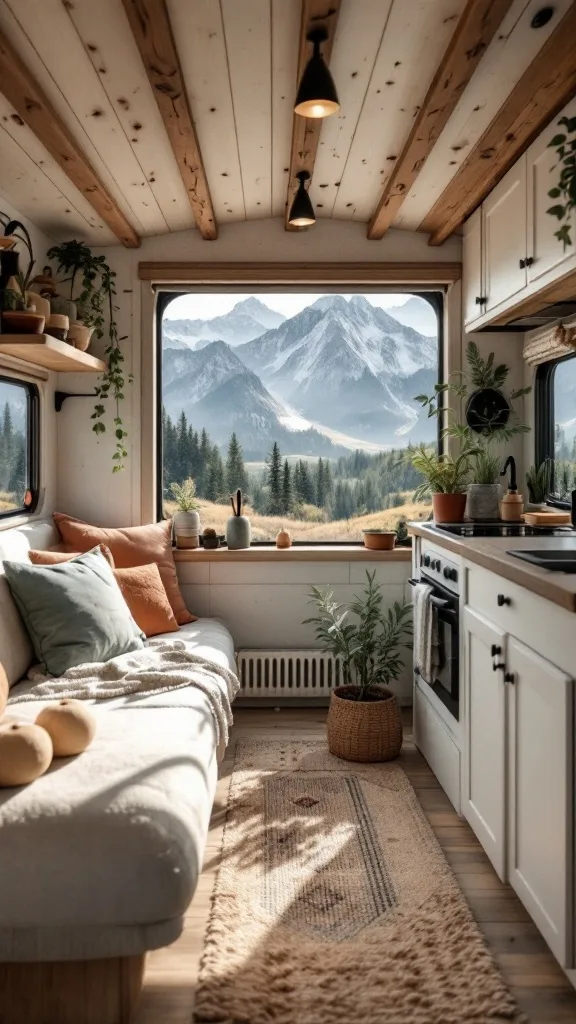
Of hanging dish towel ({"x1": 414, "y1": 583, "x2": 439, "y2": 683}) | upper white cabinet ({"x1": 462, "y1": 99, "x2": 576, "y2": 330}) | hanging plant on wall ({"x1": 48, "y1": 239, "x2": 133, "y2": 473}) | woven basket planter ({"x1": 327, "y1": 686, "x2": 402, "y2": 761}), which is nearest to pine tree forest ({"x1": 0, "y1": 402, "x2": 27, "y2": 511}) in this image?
hanging plant on wall ({"x1": 48, "y1": 239, "x2": 133, "y2": 473})

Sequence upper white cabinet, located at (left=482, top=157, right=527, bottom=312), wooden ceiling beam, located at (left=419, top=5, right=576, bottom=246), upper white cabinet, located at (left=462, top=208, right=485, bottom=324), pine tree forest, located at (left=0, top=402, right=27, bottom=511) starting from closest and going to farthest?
wooden ceiling beam, located at (left=419, top=5, right=576, bottom=246)
upper white cabinet, located at (left=482, top=157, right=527, bottom=312)
pine tree forest, located at (left=0, top=402, right=27, bottom=511)
upper white cabinet, located at (left=462, top=208, right=485, bottom=324)

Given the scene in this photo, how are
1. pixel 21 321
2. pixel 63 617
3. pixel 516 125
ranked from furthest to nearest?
pixel 21 321 < pixel 63 617 < pixel 516 125

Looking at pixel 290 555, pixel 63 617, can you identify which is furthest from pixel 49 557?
pixel 290 555

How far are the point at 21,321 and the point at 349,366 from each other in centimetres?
197

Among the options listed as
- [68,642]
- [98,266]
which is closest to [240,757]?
[68,642]

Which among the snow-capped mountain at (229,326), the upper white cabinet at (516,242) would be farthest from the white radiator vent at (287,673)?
the upper white cabinet at (516,242)

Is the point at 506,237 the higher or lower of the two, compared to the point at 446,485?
higher

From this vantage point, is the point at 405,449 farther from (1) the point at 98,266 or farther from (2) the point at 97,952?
(2) the point at 97,952

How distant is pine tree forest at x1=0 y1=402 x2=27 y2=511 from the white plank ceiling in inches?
37.8

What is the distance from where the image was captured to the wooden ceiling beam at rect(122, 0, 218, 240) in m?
2.01

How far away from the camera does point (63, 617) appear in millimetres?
2828

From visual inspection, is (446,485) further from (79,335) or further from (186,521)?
(79,335)

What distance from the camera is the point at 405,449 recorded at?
429 cm

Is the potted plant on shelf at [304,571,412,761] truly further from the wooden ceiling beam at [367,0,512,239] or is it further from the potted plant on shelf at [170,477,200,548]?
the wooden ceiling beam at [367,0,512,239]
